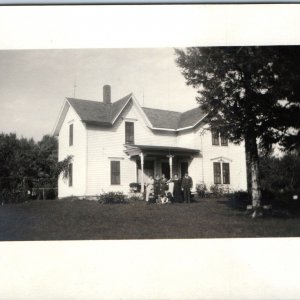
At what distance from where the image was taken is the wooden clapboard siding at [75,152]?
1664 centimetres

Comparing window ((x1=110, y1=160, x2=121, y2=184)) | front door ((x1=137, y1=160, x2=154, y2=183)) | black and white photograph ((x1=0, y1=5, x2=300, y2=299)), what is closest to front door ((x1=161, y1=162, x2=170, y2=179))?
front door ((x1=137, y1=160, x2=154, y2=183))

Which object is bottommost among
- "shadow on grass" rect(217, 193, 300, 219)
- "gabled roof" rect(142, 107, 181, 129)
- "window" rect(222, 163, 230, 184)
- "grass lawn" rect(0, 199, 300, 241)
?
"grass lawn" rect(0, 199, 300, 241)

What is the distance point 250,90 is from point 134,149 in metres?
9.84

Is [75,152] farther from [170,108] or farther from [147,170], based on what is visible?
Result: [170,108]

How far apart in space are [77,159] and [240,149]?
9.37 m

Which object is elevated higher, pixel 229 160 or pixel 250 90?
pixel 250 90

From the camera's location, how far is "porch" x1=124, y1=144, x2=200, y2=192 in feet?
59.6

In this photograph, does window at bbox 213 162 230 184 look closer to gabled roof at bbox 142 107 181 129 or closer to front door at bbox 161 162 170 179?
front door at bbox 161 162 170 179

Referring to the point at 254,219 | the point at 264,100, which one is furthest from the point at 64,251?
the point at 264,100

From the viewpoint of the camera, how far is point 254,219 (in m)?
9.24

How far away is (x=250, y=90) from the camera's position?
904 cm

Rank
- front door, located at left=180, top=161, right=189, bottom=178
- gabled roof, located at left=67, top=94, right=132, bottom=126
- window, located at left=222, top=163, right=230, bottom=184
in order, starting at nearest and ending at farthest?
gabled roof, located at left=67, top=94, right=132, bottom=126
window, located at left=222, top=163, right=230, bottom=184
front door, located at left=180, top=161, right=189, bottom=178

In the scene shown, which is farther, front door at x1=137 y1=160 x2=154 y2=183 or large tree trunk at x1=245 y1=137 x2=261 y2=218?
front door at x1=137 y1=160 x2=154 y2=183

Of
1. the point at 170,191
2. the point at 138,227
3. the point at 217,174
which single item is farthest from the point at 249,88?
the point at 217,174
